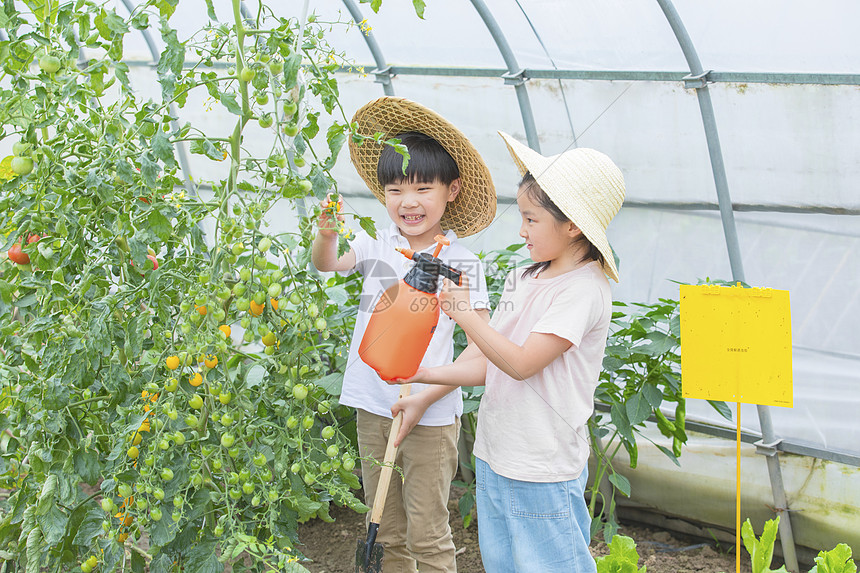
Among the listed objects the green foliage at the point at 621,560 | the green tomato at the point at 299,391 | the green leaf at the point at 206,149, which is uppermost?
the green leaf at the point at 206,149

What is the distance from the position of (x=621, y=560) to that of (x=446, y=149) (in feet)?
3.19

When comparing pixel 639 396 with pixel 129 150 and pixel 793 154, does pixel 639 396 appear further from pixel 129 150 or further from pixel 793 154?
pixel 129 150

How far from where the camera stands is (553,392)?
1462 mm

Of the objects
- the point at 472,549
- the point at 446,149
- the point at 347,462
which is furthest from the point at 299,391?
the point at 472,549

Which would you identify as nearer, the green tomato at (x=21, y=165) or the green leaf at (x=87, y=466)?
the green tomato at (x=21, y=165)

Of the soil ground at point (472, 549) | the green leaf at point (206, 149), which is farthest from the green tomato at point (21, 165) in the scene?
the soil ground at point (472, 549)

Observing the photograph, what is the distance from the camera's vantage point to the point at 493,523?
1.52 meters

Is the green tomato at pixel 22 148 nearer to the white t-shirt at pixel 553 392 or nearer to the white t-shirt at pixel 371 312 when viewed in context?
the white t-shirt at pixel 371 312

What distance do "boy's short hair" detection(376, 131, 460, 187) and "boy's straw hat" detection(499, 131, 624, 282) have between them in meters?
0.22

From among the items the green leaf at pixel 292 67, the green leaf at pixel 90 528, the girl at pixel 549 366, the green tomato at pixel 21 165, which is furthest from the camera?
the girl at pixel 549 366

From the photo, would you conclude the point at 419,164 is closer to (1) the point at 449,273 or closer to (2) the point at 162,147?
(1) the point at 449,273

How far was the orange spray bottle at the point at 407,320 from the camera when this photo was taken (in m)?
1.38

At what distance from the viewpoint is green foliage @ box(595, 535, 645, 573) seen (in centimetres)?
159

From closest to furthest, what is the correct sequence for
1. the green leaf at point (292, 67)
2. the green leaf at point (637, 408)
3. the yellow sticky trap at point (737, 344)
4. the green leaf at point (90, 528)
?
the green leaf at point (292, 67)
the green leaf at point (90, 528)
the yellow sticky trap at point (737, 344)
the green leaf at point (637, 408)
